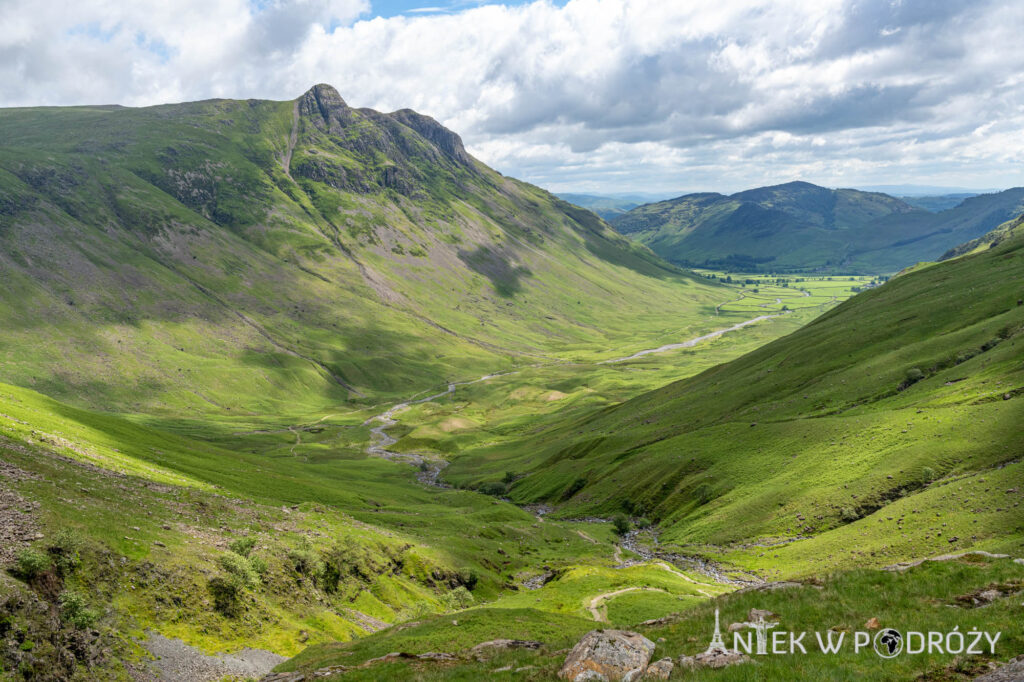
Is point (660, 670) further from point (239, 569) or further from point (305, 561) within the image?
point (305, 561)

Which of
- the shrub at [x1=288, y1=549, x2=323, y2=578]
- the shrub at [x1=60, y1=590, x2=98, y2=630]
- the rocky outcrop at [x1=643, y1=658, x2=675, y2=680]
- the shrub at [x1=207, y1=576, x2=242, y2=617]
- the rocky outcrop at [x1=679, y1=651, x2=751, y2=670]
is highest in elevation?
the rocky outcrop at [x1=679, y1=651, x2=751, y2=670]

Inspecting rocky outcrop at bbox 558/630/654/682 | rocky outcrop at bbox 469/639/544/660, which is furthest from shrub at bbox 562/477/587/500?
rocky outcrop at bbox 558/630/654/682

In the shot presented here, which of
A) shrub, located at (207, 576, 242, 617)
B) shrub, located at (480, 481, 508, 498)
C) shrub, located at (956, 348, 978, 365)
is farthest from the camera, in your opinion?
shrub, located at (480, 481, 508, 498)

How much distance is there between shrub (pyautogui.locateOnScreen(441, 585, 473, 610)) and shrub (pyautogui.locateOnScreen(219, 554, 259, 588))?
29211 mm

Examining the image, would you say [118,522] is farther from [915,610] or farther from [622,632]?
[915,610]

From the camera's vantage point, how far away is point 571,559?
343 feet

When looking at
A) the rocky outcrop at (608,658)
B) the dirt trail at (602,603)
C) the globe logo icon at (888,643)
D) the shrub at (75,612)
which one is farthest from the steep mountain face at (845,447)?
the shrub at (75,612)

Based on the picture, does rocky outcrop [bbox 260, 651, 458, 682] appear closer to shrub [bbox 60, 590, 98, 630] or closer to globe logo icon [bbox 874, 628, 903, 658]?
shrub [bbox 60, 590, 98, 630]

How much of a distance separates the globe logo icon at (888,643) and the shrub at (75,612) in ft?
169

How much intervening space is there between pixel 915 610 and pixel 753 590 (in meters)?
9.57

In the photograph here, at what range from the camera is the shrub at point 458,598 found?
77.3 metres

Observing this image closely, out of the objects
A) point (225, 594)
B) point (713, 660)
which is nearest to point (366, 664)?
point (225, 594)

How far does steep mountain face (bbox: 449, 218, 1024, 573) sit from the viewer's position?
80.9m

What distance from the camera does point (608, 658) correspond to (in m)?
26.8
